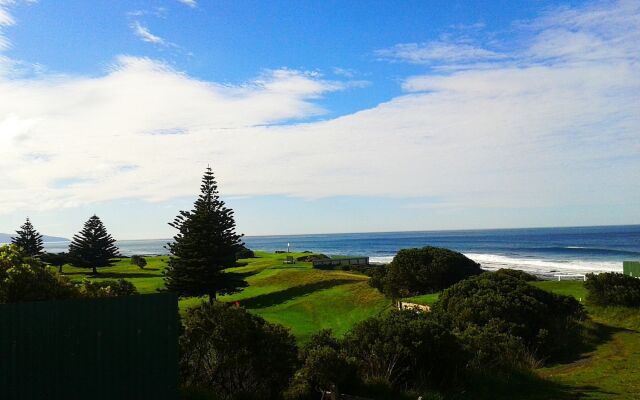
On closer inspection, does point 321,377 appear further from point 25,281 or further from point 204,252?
point 204,252

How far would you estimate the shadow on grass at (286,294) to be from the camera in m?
32.8

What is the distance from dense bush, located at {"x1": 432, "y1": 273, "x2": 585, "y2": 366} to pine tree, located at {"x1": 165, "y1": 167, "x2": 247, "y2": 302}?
18660 mm

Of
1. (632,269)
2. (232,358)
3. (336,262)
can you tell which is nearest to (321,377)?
(232,358)

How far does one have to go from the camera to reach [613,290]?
2092 centimetres

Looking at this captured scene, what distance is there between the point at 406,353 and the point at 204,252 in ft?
83.3

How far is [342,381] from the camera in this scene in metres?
10.3

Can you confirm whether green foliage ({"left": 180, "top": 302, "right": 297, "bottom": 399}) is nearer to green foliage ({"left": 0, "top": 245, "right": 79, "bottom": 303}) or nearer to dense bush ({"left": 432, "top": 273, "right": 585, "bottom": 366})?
green foliage ({"left": 0, "top": 245, "right": 79, "bottom": 303})

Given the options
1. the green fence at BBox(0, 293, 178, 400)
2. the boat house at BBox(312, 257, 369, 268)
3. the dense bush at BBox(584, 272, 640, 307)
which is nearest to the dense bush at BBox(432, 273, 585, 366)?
the dense bush at BBox(584, 272, 640, 307)

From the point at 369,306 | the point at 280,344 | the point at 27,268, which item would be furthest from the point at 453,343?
the point at 369,306

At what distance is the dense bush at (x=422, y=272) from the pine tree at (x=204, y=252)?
38.6 ft

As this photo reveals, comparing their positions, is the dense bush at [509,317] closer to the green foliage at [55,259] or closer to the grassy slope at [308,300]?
the grassy slope at [308,300]

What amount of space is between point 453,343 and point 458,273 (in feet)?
64.3

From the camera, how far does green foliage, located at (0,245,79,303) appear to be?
10422 mm

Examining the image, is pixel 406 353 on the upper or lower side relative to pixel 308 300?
upper
